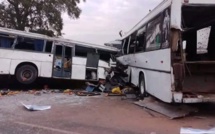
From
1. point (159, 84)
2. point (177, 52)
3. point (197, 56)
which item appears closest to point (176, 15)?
point (177, 52)

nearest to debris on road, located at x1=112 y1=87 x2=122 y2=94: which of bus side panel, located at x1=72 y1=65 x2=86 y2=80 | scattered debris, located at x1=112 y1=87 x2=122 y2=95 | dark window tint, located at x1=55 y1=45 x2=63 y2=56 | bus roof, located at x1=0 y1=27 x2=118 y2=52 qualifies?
scattered debris, located at x1=112 y1=87 x2=122 y2=95

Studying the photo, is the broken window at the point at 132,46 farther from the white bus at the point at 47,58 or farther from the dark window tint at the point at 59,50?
the dark window tint at the point at 59,50

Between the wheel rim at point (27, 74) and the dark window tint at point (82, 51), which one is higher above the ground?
the dark window tint at point (82, 51)

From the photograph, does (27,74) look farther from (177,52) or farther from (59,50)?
(177,52)

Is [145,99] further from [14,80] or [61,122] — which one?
[14,80]

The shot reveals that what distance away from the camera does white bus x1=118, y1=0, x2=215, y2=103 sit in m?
8.00

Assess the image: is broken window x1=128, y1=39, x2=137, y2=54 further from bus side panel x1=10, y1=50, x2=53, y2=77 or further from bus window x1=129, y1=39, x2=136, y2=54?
bus side panel x1=10, y1=50, x2=53, y2=77

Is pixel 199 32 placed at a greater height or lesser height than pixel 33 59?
greater

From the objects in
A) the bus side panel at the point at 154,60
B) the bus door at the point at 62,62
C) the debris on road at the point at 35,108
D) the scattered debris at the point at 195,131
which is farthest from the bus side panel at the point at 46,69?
the scattered debris at the point at 195,131

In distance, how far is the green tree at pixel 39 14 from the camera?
26.4 m

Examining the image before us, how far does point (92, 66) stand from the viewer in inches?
601

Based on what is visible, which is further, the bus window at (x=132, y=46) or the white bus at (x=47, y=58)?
the white bus at (x=47, y=58)

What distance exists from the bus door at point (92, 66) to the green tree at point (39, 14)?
12.3m

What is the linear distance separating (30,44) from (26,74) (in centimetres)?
128
